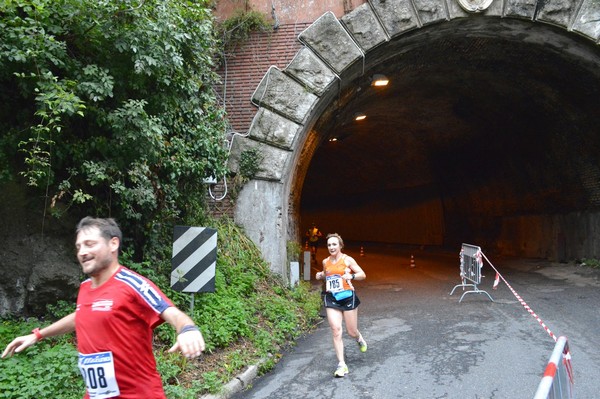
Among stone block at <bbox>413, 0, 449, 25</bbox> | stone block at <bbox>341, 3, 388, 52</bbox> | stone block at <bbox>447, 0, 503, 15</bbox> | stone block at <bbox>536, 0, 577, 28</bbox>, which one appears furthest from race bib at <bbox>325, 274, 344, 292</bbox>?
stone block at <bbox>536, 0, 577, 28</bbox>

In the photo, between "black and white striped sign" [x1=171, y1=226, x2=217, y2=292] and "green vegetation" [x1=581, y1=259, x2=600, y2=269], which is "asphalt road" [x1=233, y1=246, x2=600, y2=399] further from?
"green vegetation" [x1=581, y1=259, x2=600, y2=269]

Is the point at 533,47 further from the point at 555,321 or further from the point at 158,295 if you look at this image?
the point at 158,295

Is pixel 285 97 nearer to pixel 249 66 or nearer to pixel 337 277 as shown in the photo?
pixel 249 66

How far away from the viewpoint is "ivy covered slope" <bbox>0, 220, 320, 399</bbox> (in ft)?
14.8

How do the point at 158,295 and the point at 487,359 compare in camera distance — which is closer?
the point at 158,295

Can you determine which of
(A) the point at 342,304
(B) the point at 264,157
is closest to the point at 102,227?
(A) the point at 342,304

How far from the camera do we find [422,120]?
19000mm

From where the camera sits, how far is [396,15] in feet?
33.2

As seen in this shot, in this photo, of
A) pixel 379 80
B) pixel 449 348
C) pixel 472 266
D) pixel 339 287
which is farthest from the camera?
pixel 379 80

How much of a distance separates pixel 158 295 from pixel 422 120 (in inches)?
686

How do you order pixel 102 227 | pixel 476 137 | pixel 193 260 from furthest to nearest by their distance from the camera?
pixel 476 137 < pixel 193 260 < pixel 102 227

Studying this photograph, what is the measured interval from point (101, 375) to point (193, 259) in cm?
370

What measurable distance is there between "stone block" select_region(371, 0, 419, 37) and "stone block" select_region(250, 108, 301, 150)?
2776 millimetres

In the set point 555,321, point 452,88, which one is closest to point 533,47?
point 452,88
